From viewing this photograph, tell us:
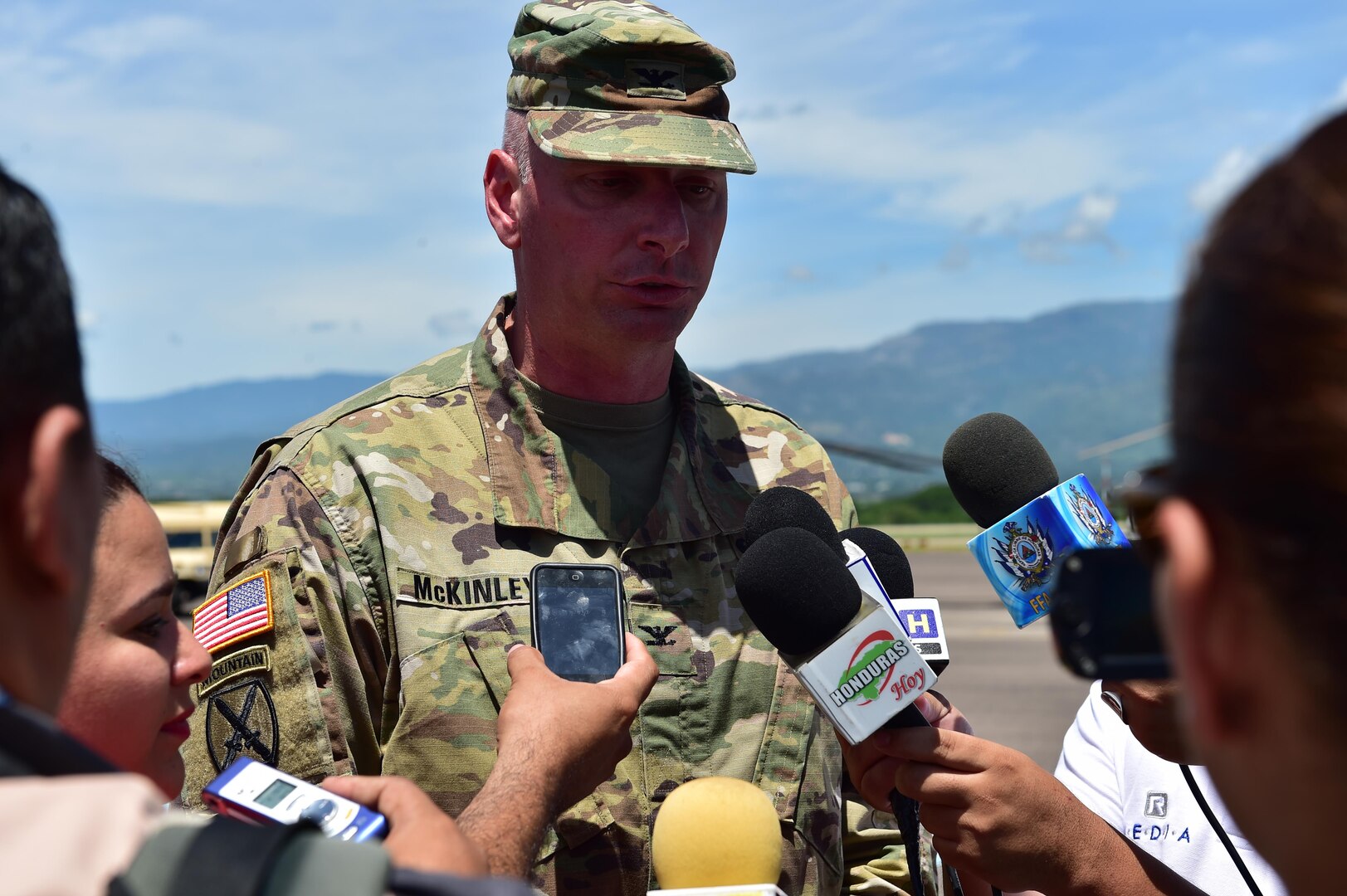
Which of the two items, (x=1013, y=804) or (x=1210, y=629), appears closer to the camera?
(x=1210, y=629)

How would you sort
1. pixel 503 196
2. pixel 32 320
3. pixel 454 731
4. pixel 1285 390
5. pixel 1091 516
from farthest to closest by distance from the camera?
pixel 503 196
pixel 454 731
pixel 1091 516
pixel 32 320
pixel 1285 390

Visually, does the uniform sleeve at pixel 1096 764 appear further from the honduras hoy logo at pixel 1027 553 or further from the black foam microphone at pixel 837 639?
the black foam microphone at pixel 837 639

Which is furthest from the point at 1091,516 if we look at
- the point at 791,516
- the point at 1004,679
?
the point at 1004,679

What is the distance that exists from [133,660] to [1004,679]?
1534 centimetres

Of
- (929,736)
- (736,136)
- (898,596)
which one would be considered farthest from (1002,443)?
(736,136)

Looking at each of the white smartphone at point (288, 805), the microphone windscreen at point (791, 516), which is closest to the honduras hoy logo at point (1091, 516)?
the microphone windscreen at point (791, 516)

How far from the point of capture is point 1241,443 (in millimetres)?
1041

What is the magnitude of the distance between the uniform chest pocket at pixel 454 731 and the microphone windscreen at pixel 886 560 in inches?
31.7

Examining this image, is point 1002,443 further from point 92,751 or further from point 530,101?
point 92,751

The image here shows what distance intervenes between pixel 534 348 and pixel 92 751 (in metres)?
2.07

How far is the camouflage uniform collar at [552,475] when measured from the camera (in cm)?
288

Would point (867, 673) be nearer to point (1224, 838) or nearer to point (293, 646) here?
point (1224, 838)

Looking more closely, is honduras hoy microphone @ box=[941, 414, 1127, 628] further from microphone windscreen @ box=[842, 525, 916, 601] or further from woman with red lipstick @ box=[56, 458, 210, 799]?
woman with red lipstick @ box=[56, 458, 210, 799]

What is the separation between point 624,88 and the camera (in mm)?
3000
